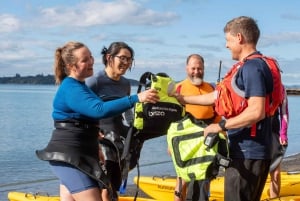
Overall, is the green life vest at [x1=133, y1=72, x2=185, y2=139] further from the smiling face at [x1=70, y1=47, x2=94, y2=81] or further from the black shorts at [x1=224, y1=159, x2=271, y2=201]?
the black shorts at [x1=224, y1=159, x2=271, y2=201]

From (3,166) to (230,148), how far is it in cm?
1355

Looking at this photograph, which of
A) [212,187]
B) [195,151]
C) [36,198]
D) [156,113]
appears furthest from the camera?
[212,187]

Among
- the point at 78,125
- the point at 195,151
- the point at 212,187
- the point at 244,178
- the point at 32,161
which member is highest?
the point at 78,125

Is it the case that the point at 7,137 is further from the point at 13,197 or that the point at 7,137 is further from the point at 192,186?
the point at 192,186

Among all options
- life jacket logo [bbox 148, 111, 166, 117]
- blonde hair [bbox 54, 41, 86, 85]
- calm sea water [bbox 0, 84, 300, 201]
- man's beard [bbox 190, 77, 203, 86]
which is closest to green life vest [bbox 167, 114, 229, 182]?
life jacket logo [bbox 148, 111, 166, 117]

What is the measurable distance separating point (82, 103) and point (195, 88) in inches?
95.3

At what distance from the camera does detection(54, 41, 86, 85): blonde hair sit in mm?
3980

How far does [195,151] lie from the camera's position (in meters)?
3.87

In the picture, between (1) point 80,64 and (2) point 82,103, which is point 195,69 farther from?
(2) point 82,103

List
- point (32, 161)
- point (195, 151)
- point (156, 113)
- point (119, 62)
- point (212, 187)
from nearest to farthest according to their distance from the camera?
1. point (195, 151)
2. point (156, 113)
3. point (119, 62)
4. point (212, 187)
5. point (32, 161)

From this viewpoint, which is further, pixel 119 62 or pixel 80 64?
pixel 119 62

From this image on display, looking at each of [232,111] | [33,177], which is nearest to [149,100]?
[232,111]

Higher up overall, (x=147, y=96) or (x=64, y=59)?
(x=64, y=59)

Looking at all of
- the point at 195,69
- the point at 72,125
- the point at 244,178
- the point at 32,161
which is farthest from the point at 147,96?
the point at 32,161
